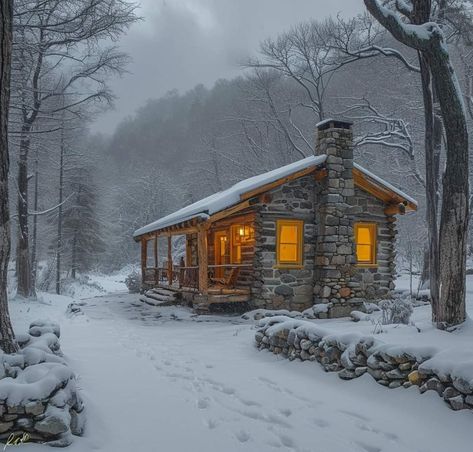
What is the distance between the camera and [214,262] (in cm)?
1900

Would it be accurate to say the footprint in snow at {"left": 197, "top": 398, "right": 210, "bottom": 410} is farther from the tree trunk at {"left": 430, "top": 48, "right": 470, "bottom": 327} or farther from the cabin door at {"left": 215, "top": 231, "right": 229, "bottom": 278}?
the cabin door at {"left": 215, "top": 231, "right": 229, "bottom": 278}

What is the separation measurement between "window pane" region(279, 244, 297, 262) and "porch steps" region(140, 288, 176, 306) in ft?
14.1

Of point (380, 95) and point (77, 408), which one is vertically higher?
point (380, 95)

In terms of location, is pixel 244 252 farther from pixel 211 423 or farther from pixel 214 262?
pixel 211 423

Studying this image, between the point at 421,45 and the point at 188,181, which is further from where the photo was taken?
the point at 188,181

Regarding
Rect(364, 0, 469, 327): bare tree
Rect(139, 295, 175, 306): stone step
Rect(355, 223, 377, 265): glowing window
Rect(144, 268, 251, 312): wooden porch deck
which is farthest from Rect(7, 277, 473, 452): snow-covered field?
Rect(355, 223, 377, 265): glowing window

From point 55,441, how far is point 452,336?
4.79 meters

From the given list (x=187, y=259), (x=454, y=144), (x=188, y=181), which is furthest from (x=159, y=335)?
(x=188, y=181)

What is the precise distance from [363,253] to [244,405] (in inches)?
414

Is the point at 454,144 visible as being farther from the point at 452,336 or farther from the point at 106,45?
the point at 106,45

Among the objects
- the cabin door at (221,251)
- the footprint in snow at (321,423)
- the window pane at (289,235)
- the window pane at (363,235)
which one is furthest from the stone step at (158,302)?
the footprint in snow at (321,423)

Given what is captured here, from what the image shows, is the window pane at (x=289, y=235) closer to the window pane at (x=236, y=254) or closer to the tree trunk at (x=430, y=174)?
the window pane at (x=236, y=254)

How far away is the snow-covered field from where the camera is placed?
4.08 metres

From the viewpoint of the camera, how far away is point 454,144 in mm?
6488
